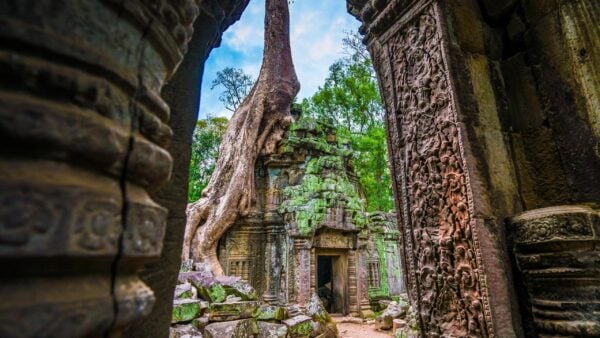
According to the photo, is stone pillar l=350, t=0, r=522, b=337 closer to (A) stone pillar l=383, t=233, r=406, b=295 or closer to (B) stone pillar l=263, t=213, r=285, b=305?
(B) stone pillar l=263, t=213, r=285, b=305

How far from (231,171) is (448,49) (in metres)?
9.41

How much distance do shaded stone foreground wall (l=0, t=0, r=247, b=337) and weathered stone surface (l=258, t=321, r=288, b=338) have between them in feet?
16.6

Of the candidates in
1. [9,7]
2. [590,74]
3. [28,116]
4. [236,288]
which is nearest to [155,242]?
[28,116]

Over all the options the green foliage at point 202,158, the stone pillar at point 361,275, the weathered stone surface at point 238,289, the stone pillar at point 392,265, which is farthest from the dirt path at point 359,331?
the green foliage at point 202,158

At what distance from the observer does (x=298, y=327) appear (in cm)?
556

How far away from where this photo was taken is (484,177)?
1686 mm

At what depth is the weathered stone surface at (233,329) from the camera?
419 cm

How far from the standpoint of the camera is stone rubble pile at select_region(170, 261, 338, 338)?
422 centimetres

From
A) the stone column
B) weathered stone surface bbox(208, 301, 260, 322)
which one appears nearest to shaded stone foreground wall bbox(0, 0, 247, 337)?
the stone column

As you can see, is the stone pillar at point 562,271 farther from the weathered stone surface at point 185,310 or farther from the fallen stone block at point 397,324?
the fallen stone block at point 397,324

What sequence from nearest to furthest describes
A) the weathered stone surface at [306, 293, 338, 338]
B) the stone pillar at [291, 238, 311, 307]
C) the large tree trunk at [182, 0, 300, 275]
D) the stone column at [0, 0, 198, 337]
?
the stone column at [0, 0, 198, 337] → the weathered stone surface at [306, 293, 338, 338] → the stone pillar at [291, 238, 311, 307] → the large tree trunk at [182, 0, 300, 275]

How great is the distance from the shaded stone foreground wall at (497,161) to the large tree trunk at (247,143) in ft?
28.1

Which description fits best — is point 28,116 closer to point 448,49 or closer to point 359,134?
point 448,49

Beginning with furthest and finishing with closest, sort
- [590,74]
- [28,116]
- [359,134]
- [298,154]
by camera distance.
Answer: [359,134], [298,154], [590,74], [28,116]
